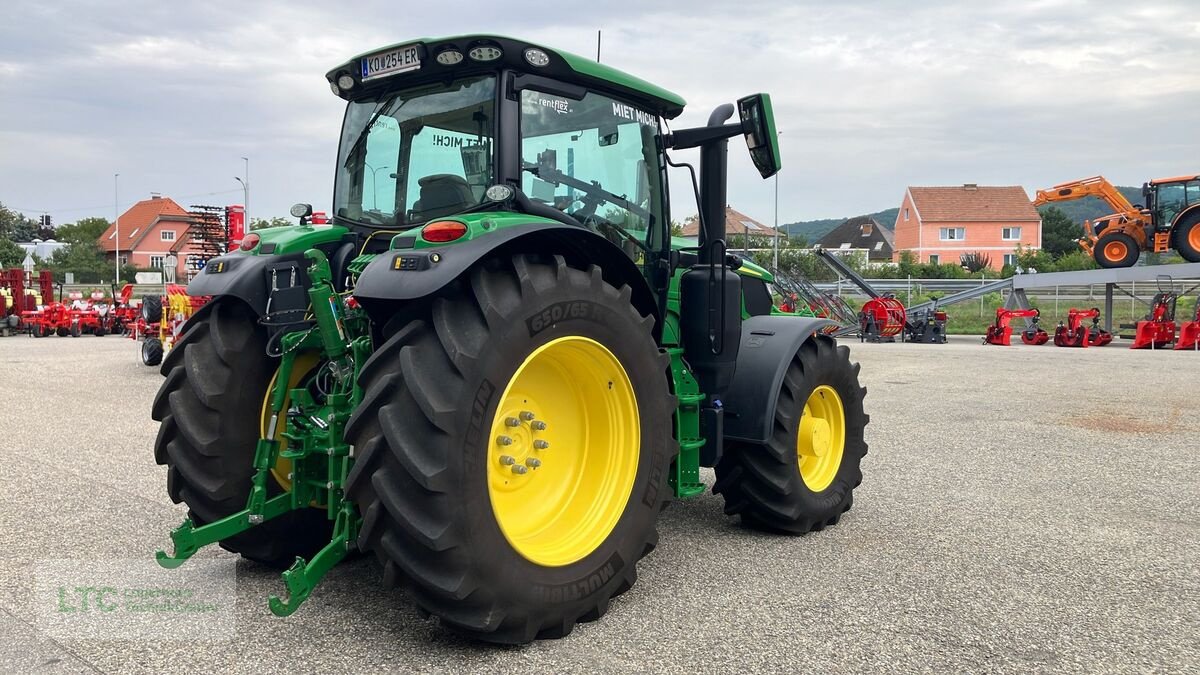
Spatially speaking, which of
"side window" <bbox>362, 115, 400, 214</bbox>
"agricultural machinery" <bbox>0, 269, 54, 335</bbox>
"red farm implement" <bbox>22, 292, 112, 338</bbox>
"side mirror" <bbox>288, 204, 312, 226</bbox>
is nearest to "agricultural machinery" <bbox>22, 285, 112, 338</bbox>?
"red farm implement" <bbox>22, 292, 112, 338</bbox>

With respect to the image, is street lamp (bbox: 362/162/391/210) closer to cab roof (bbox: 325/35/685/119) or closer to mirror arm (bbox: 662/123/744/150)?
cab roof (bbox: 325/35/685/119)

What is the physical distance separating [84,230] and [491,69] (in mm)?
83372

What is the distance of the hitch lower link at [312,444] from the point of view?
3547 mm

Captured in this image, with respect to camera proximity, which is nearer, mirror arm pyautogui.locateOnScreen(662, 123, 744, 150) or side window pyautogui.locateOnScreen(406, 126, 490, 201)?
side window pyautogui.locateOnScreen(406, 126, 490, 201)

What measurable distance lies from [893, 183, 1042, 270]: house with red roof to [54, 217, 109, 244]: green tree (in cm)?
6431

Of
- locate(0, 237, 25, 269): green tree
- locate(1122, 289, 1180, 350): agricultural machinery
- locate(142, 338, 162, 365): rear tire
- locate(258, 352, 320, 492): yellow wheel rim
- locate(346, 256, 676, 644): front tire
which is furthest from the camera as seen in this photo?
locate(0, 237, 25, 269): green tree

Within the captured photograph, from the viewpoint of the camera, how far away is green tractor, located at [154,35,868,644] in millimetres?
3178

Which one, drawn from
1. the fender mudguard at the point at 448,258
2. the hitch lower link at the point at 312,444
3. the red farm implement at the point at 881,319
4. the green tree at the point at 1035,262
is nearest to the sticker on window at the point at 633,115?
the fender mudguard at the point at 448,258

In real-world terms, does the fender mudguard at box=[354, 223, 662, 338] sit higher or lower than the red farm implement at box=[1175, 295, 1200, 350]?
higher

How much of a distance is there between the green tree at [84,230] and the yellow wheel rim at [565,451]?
80949 mm

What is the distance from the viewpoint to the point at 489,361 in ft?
10.6

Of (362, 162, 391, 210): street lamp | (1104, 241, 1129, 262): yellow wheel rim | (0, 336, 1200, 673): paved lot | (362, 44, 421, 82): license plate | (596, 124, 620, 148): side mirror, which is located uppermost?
(1104, 241, 1129, 262): yellow wheel rim

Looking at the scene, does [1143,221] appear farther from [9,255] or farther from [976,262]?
[9,255]

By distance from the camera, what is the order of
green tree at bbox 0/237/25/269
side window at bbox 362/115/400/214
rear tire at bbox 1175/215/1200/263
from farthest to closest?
green tree at bbox 0/237/25/269 < rear tire at bbox 1175/215/1200/263 < side window at bbox 362/115/400/214
